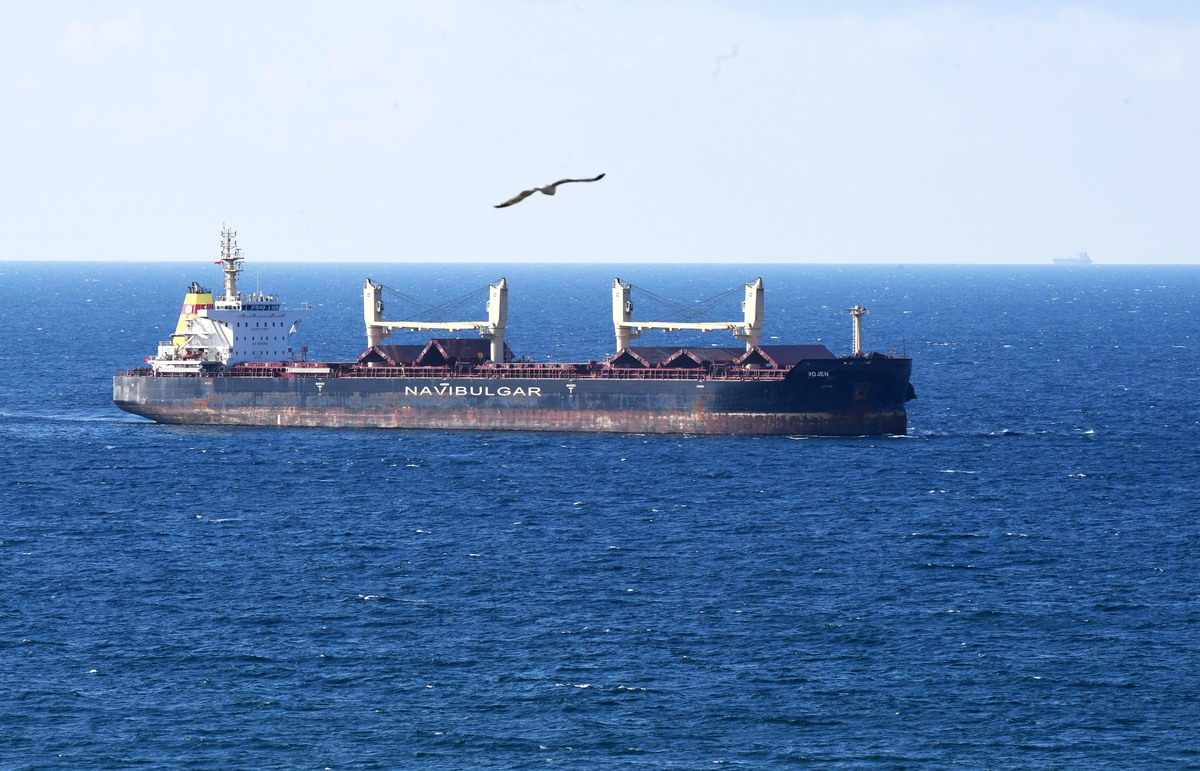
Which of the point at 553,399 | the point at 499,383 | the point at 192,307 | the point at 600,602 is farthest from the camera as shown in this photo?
the point at 192,307

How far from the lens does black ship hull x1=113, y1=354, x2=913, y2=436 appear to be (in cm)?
9656

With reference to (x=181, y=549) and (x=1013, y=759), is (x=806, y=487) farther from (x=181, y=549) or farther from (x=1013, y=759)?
(x=1013, y=759)

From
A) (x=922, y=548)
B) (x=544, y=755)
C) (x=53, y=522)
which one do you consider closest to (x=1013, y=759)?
(x=544, y=755)

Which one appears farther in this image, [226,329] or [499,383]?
[226,329]

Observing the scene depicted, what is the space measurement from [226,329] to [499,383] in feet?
69.4

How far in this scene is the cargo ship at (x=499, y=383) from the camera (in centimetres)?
9694

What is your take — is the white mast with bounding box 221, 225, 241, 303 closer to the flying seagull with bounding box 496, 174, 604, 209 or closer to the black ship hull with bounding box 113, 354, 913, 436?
the black ship hull with bounding box 113, 354, 913, 436

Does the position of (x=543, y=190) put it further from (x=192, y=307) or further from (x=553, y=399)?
(x=192, y=307)

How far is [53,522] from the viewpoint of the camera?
74875 mm

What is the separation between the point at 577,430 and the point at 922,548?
36178mm

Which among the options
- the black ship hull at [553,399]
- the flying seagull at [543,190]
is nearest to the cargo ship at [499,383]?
the black ship hull at [553,399]

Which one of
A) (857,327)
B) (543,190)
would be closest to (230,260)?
(857,327)

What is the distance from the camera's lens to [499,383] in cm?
10188

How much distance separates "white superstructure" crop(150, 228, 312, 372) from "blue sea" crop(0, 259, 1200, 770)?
9.86 meters
